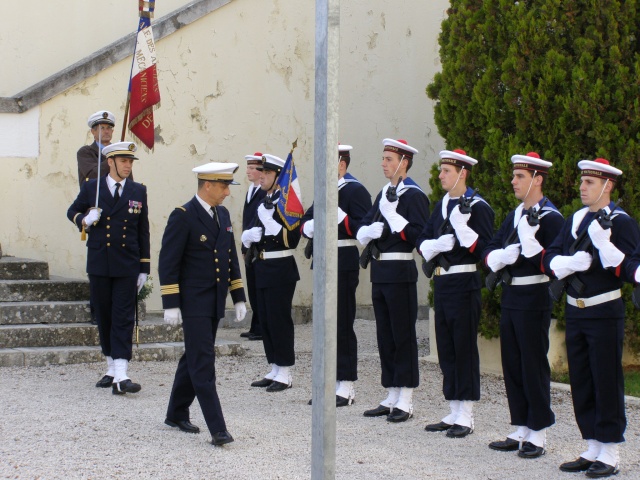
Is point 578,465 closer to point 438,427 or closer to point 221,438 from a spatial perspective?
point 438,427

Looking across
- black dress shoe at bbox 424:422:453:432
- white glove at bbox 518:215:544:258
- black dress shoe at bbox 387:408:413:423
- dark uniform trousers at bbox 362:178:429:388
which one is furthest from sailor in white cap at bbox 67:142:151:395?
white glove at bbox 518:215:544:258

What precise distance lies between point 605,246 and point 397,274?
6.56 feet

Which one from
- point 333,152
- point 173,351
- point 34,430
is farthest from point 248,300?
point 333,152

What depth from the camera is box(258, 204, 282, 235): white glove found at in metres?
8.84

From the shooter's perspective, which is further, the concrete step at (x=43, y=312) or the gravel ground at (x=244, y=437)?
the concrete step at (x=43, y=312)

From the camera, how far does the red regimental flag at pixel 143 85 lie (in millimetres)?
10469

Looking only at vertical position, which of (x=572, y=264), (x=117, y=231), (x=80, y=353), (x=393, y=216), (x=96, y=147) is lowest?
(x=80, y=353)

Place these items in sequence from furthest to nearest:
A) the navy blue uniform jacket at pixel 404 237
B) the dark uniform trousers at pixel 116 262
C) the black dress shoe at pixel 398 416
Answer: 1. the dark uniform trousers at pixel 116 262
2. the navy blue uniform jacket at pixel 404 237
3. the black dress shoe at pixel 398 416

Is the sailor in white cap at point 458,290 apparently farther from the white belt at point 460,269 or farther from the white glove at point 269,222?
the white glove at point 269,222

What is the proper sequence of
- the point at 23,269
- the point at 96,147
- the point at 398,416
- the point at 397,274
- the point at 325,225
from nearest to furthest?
the point at 325,225, the point at 398,416, the point at 397,274, the point at 96,147, the point at 23,269

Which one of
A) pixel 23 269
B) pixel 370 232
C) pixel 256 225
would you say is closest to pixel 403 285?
pixel 370 232

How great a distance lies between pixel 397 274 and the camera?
780 centimetres

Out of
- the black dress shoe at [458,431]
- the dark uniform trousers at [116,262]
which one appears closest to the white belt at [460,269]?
the black dress shoe at [458,431]

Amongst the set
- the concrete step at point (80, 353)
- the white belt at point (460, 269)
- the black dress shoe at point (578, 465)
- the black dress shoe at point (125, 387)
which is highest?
the white belt at point (460, 269)
